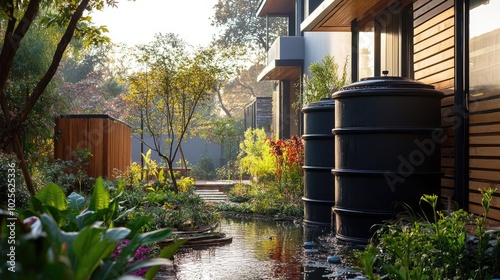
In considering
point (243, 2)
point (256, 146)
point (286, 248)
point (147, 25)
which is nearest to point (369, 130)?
point (286, 248)

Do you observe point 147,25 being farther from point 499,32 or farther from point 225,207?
point 499,32

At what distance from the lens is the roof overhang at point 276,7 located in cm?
2142

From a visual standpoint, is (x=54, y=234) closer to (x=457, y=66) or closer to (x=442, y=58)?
(x=457, y=66)

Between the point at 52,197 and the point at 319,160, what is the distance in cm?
679

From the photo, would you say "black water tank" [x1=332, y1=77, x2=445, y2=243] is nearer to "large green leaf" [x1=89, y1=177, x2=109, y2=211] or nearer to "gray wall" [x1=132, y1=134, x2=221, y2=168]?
"large green leaf" [x1=89, y1=177, x2=109, y2=211]

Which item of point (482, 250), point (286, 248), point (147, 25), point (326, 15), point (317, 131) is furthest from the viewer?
Result: point (147, 25)

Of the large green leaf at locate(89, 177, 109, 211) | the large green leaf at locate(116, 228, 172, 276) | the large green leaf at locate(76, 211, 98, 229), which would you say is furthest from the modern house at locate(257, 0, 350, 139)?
the large green leaf at locate(116, 228, 172, 276)

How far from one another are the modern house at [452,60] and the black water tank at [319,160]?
3.91 ft

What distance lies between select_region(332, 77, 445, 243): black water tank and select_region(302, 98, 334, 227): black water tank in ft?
6.10

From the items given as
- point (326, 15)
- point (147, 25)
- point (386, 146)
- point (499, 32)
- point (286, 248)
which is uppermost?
point (147, 25)

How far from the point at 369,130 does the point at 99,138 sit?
8.34 metres

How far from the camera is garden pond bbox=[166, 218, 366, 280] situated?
19.5 feet

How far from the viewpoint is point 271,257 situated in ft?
22.8

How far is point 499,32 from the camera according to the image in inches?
248
